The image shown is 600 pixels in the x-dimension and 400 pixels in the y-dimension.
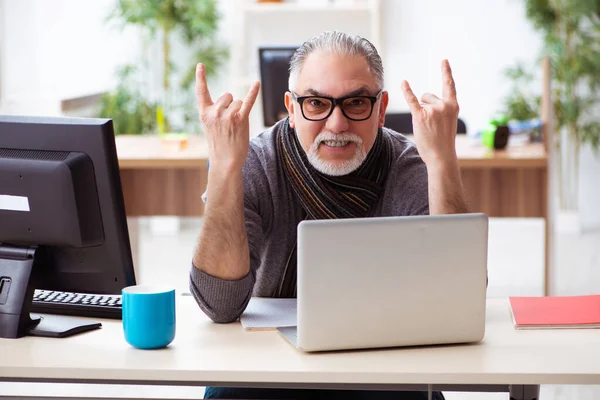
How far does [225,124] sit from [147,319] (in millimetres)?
402

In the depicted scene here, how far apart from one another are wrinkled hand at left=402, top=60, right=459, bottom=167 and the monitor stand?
73cm

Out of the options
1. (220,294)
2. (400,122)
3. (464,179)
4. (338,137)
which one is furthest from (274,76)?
(220,294)

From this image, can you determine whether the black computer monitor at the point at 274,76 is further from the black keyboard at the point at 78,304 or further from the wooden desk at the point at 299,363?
the wooden desk at the point at 299,363

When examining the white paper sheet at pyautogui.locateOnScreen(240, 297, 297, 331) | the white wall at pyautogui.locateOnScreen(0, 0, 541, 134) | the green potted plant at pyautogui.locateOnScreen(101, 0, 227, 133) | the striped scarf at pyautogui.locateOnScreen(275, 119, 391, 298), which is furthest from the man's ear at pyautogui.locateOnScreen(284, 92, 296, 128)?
the white wall at pyautogui.locateOnScreen(0, 0, 541, 134)

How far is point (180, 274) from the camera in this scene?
4895 mm

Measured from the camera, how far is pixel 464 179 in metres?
3.88

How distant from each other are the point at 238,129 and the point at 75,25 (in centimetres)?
451

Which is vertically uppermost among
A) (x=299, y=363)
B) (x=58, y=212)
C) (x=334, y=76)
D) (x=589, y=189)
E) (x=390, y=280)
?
(x=334, y=76)

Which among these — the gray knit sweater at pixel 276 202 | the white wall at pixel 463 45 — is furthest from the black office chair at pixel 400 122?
the white wall at pixel 463 45

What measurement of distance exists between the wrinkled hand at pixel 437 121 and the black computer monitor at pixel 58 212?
60 cm

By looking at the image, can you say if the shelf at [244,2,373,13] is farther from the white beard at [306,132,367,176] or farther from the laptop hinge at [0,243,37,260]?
the laptop hinge at [0,243,37,260]

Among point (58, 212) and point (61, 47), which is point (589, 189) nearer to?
point (61, 47)

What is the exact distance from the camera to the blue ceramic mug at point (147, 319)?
1.58m

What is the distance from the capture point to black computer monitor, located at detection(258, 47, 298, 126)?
393cm
